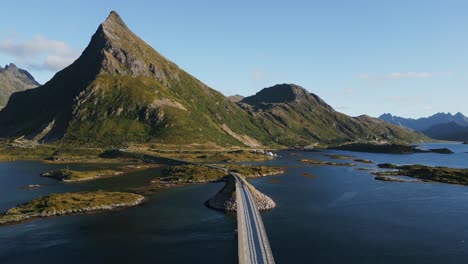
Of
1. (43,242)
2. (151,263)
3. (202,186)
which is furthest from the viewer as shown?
(202,186)

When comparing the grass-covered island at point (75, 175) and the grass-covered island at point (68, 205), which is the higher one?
the grass-covered island at point (75, 175)

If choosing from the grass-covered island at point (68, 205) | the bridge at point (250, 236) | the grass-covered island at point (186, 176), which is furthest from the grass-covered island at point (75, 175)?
the bridge at point (250, 236)

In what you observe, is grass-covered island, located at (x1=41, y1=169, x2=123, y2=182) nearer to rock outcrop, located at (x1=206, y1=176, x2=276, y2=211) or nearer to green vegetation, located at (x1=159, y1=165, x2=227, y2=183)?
green vegetation, located at (x1=159, y1=165, x2=227, y2=183)

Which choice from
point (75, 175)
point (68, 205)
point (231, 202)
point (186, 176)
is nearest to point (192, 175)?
point (186, 176)

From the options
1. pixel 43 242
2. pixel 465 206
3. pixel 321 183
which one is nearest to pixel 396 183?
pixel 321 183

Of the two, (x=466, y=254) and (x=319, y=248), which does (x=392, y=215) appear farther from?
(x=319, y=248)

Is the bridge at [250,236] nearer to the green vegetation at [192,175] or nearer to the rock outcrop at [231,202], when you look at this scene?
the rock outcrop at [231,202]
